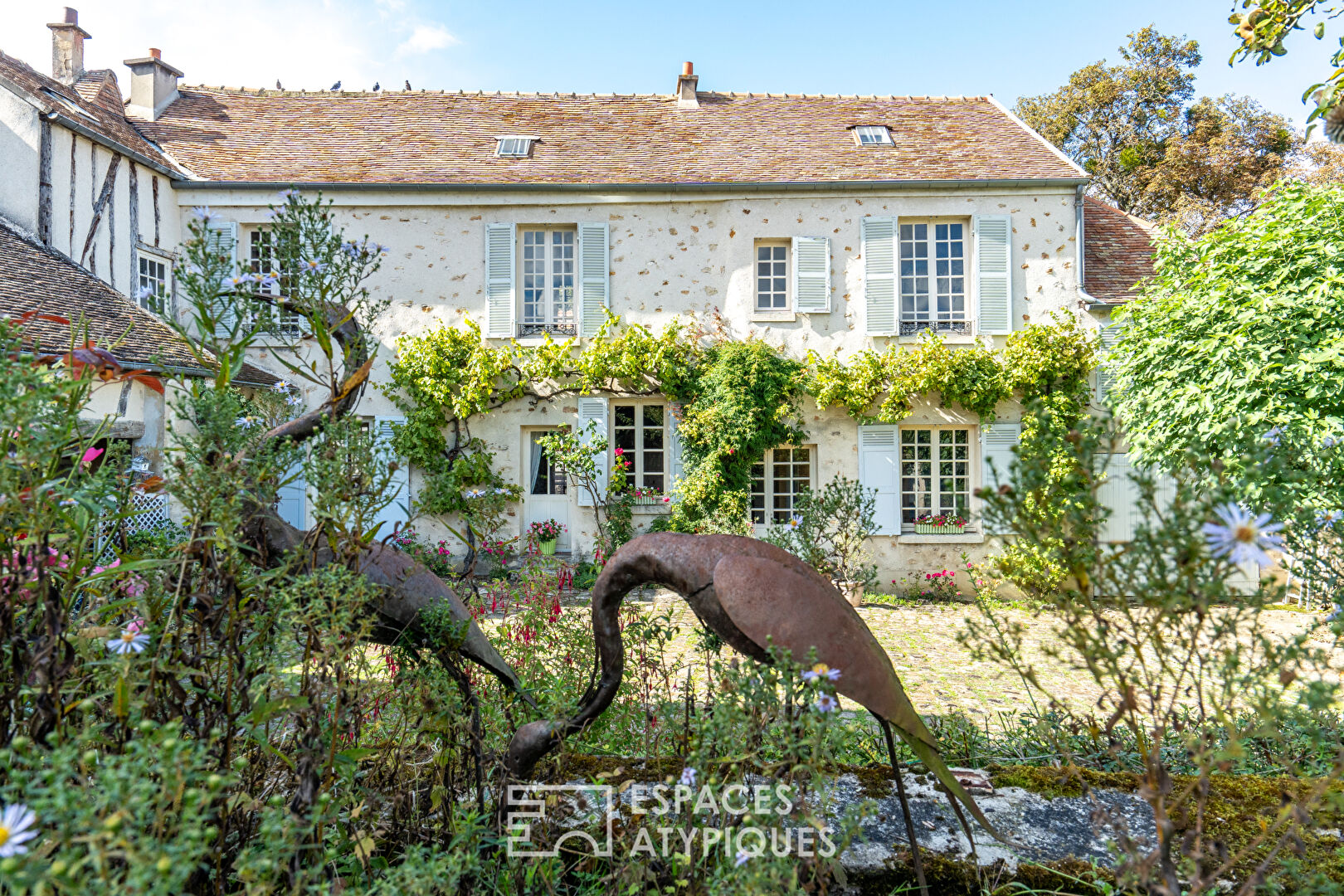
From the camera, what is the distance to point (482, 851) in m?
1.88

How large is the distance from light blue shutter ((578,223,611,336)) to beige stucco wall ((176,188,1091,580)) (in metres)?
0.14

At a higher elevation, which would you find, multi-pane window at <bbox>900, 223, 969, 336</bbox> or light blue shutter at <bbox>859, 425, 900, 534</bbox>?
multi-pane window at <bbox>900, 223, 969, 336</bbox>

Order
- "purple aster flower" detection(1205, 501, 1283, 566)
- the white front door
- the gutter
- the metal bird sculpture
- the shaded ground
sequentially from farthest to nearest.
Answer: the white front door
the gutter
the shaded ground
the metal bird sculpture
"purple aster flower" detection(1205, 501, 1283, 566)

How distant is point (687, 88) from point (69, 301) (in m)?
9.17

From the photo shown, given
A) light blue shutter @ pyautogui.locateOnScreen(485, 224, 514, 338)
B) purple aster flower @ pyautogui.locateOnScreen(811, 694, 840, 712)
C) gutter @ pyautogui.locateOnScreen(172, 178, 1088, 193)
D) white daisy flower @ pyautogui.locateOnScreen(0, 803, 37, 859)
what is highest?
gutter @ pyautogui.locateOnScreen(172, 178, 1088, 193)

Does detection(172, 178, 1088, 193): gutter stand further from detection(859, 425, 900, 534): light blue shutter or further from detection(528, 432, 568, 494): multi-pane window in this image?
detection(528, 432, 568, 494): multi-pane window

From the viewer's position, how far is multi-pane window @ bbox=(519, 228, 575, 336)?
430 inches

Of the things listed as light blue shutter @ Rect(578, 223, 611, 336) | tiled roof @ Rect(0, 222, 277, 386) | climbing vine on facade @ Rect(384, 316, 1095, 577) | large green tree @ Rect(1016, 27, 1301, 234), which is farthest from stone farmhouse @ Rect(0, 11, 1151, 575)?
large green tree @ Rect(1016, 27, 1301, 234)

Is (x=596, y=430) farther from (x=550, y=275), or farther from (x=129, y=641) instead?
(x=129, y=641)

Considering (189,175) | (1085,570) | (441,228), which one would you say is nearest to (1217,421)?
(1085,570)

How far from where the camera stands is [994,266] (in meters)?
10.4

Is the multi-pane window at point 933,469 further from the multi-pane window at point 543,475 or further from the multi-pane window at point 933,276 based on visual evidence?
the multi-pane window at point 543,475

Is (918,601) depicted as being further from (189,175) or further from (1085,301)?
(189,175)

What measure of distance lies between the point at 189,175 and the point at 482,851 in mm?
11672
